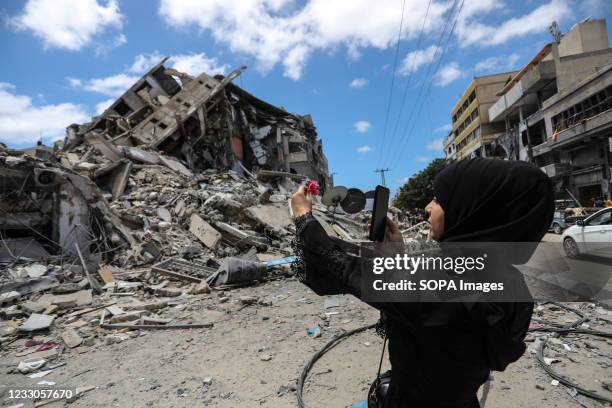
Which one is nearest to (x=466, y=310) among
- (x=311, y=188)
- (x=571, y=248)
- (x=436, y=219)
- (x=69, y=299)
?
(x=436, y=219)

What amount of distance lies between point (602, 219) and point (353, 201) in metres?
9.14

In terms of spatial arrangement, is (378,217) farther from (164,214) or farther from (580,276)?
(164,214)

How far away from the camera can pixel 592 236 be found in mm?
8258

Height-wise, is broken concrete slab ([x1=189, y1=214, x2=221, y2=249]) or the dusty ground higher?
broken concrete slab ([x1=189, y1=214, x2=221, y2=249])

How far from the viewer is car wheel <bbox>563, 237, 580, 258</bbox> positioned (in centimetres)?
891

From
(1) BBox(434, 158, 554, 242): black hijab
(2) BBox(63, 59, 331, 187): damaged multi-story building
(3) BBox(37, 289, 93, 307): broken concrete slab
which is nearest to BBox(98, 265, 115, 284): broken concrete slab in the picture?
(3) BBox(37, 289, 93, 307): broken concrete slab

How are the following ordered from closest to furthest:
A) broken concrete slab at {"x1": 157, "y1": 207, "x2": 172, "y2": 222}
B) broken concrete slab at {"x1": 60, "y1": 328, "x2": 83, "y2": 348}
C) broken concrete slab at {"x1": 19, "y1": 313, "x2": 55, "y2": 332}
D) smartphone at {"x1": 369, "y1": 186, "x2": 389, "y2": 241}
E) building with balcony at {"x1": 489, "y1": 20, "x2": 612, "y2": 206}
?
smartphone at {"x1": 369, "y1": 186, "x2": 389, "y2": 241} < broken concrete slab at {"x1": 60, "y1": 328, "x2": 83, "y2": 348} < broken concrete slab at {"x1": 19, "y1": 313, "x2": 55, "y2": 332} < broken concrete slab at {"x1": 157, "y1": 207, "x2": 172, "y2": 222} < building with balcony at {"x1": 489, "y1": 20, "x2": 612, "y2": 206}

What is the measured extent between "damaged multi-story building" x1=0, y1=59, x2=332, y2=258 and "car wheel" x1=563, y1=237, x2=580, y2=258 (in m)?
9.83

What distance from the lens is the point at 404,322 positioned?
3.14ft

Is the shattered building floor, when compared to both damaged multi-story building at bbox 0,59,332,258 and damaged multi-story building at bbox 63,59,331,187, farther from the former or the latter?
damaged multi-story building at bbox 63,59,331,187

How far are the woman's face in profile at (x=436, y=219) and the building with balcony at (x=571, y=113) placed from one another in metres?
23.1

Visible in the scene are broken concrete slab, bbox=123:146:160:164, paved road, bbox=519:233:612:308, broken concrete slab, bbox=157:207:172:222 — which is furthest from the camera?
broken concrete slab, bbox=123:146:160:164

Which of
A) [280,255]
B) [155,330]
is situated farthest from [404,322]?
[280,255]

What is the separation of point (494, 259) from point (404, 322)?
0.31 m
